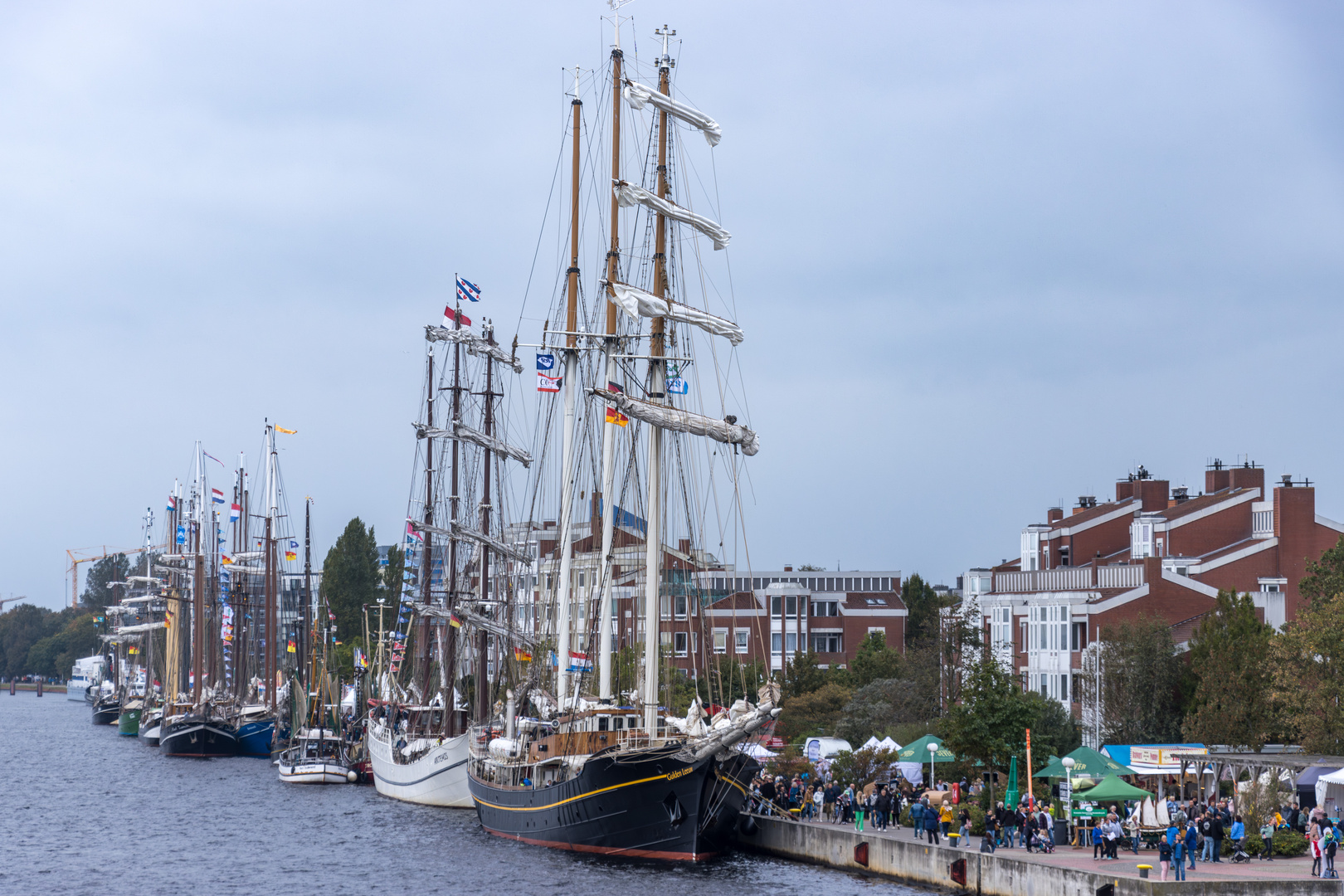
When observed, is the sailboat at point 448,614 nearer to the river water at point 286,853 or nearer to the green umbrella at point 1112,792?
the river water at point 286,853

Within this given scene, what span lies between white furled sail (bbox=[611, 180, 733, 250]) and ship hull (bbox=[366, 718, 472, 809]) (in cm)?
2976

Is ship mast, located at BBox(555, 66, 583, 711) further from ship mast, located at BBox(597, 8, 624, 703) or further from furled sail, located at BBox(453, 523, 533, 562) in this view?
furled sail, located at BBox(453, 523, 533, 562)

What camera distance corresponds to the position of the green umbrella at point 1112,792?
44.7m

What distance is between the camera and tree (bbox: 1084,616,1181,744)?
66.8m

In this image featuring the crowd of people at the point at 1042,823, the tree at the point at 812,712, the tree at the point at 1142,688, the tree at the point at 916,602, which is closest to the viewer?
the crowd of people at the point at 1042,823

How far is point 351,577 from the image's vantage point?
159125 millimetres

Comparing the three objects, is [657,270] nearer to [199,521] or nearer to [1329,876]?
[1329,876]

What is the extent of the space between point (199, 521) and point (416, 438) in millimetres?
65723

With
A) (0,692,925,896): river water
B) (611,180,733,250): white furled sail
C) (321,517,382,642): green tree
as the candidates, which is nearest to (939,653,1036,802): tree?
(0,692,925,896): river water

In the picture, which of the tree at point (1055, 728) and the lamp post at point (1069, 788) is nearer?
the lamp post at point (1069, 788)

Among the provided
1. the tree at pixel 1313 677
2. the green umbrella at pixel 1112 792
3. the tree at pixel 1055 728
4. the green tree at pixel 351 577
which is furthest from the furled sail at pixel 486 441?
the green tree at pixel 351 577

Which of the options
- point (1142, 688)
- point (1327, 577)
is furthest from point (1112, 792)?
point (1327, 577)

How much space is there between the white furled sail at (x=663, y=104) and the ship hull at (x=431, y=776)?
32.7 m

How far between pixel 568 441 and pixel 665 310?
15.1m
